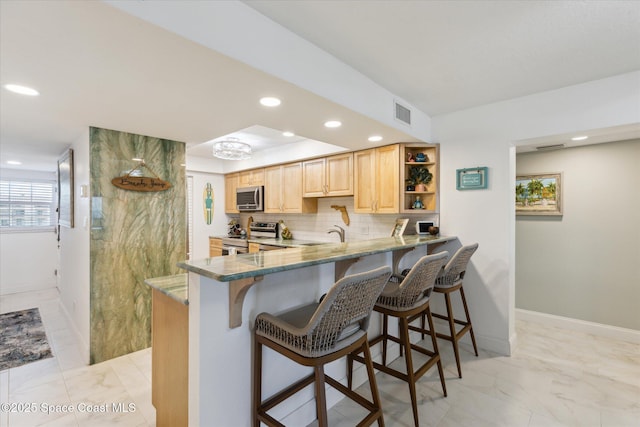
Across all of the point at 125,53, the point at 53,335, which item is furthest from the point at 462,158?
the point at 53,335

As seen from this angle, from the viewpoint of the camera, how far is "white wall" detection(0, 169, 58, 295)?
16.0 feet

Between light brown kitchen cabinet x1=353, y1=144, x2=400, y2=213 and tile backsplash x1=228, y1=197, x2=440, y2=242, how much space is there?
1.30ft

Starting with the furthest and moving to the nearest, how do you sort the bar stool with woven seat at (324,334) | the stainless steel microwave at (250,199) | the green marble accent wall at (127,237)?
the stainless steel microwave at (250,199) < the green marble accent wall at (127,237) < the bar stool with woven seat at (324,334)

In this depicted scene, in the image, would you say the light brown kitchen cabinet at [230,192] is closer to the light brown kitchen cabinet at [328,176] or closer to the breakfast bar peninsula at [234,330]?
the light brown kitchen cabinet at [328,176]

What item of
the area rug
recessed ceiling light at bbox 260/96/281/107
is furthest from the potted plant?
the area rug

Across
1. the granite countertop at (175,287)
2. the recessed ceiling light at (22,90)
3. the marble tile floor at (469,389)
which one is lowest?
the marble tile floor at (469,389)

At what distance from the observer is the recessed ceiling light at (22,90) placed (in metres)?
1.80

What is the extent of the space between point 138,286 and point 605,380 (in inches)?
168

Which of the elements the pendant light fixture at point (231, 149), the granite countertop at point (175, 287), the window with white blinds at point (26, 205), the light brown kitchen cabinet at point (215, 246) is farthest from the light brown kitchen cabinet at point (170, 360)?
the window with white blinds at point (26, 205)

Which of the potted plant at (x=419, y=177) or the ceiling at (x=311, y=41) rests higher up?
the ceiling at (x=311, y=41)

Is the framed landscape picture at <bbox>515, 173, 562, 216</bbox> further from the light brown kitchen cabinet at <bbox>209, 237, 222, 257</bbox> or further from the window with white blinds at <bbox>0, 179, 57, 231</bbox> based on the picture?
the window with white blinds at <bbox>0, 179, 57, 231</bbox>

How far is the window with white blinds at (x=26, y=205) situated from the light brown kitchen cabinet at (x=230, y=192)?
10.4 feet

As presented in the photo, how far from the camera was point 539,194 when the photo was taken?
3619 mm

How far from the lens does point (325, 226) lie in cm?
455
